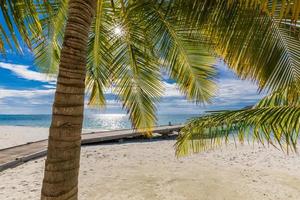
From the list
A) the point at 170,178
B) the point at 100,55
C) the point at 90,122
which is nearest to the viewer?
the point at 100,55

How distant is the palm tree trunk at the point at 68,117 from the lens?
2680 millimetres

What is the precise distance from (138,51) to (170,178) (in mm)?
4233

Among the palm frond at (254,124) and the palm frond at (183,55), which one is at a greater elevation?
the palm frond at (183,55)

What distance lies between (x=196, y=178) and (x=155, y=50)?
177 inches

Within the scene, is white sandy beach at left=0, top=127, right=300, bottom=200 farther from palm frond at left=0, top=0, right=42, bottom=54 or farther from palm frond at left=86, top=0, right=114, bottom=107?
palm frond at left=0, top=0, right=42, bottom=54

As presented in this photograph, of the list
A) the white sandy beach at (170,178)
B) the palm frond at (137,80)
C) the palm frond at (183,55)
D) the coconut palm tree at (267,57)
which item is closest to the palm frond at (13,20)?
the palm frond at (183,55)

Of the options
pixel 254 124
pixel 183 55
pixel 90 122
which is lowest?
pixel 90 122

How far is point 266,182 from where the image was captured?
854 centimetres

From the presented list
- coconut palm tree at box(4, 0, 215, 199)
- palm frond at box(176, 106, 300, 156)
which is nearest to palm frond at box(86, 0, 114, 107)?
coconut palm tree at box(4, 0, 215, 199)

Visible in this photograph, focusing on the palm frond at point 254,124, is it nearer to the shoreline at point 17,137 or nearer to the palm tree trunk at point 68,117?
the palm tree trunk at point 68,117

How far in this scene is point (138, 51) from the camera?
5934 mm

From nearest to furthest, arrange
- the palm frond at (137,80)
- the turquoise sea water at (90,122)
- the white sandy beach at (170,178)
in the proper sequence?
1. the palm frond at (137,80)
2. the white sandy beach at (170,178)
3. the turquoise sea water at (90,122)

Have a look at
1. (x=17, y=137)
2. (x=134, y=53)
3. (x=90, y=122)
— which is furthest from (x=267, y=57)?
(x=90, y=122)

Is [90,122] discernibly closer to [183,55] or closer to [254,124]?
[183,55]
